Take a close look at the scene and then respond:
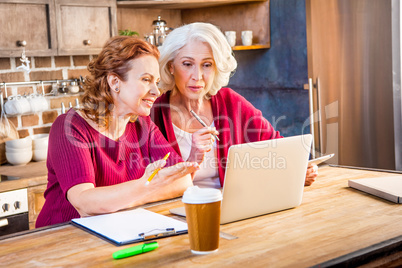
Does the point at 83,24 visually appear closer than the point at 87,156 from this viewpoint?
No

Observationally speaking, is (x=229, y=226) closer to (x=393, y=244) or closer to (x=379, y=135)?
(x=393, y=244)

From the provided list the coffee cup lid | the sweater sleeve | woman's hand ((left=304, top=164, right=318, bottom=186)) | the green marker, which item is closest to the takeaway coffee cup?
the coffee cup lid

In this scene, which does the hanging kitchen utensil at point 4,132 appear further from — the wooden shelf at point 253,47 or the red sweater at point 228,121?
the wooden shelf at point 253,47

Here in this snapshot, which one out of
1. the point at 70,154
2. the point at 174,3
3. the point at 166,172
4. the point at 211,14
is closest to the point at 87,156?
the point at 70,154

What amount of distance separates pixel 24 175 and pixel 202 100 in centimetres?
117

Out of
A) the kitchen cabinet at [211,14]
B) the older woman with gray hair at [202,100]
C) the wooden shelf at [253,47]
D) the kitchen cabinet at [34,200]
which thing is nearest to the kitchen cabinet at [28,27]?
the kitchen cabinet at [211,14]

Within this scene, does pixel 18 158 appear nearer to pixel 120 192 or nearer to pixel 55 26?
pixel 55 26

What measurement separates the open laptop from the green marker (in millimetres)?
300

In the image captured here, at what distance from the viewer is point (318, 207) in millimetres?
1751

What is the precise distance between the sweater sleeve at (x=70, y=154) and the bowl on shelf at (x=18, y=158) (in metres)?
1.35

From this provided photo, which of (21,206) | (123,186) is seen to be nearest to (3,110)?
(21,206)

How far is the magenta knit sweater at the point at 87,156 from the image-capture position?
185 centimetres

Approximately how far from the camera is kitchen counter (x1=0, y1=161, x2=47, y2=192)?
9.22 ft

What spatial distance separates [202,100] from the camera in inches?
101
